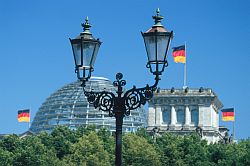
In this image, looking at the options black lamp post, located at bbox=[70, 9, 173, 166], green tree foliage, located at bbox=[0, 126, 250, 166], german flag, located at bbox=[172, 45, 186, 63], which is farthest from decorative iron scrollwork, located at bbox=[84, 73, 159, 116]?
german flag, located at bbox=[172, 45, 186, 63]

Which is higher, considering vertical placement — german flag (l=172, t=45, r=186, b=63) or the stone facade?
german flag (l=172, t=45, r=186, b=63)

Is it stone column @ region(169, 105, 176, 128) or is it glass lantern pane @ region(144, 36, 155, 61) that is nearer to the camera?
glass lantern pane @ region(144, 36, 155, 61)

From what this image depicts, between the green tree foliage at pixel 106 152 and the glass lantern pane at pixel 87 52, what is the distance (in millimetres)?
94607

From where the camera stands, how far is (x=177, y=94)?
182750mm

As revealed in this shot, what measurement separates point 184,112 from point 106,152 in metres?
51.6

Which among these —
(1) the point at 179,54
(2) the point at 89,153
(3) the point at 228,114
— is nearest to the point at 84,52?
(2) the point at 89,153

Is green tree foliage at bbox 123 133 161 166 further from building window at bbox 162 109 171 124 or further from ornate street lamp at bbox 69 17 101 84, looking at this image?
ornate street lamp at bbox 69 17 101 84

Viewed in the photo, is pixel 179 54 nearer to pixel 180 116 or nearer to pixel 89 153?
Answer: pixel 180 116

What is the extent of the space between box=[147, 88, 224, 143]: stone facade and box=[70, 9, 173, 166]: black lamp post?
506 ft

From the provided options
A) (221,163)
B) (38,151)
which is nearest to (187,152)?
(221,163)

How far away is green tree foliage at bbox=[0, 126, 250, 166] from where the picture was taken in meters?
121

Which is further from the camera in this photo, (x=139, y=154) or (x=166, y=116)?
(x=166, y=116)

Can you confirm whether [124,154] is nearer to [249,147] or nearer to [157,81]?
[249,147]

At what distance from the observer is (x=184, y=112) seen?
181 metres
